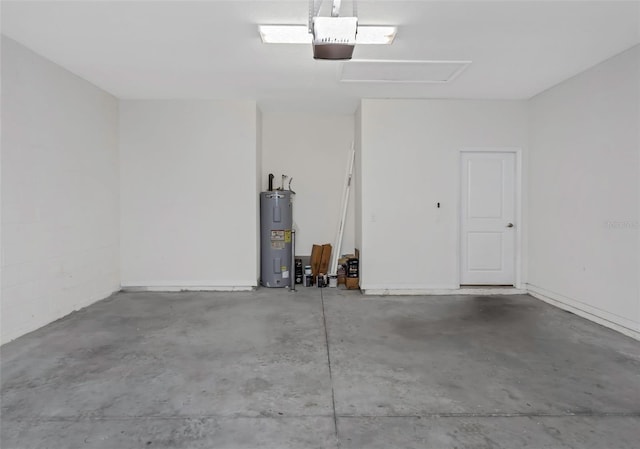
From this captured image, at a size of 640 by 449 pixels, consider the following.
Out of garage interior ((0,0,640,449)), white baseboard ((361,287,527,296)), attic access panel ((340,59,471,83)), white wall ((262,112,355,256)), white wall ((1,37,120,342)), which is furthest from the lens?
white wall ((262,112,355,256))

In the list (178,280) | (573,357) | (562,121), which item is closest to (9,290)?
(178,280)

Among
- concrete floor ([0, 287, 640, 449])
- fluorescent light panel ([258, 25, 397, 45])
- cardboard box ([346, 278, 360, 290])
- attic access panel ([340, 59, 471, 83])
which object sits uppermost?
attic access panel ([340, 59, 471, 83])

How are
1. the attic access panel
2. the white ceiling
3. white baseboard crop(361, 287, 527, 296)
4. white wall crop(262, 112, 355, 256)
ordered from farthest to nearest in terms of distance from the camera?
white wall crop(262, 112, 355, 256) < white baseboard crop(361, 287, 527, 296) < the attic access panel < the white ceiling

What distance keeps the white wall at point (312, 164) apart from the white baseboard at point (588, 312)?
2.87m

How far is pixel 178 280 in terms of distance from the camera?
5531 millimetres

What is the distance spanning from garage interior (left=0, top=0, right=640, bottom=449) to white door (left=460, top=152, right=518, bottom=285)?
0.03 meters

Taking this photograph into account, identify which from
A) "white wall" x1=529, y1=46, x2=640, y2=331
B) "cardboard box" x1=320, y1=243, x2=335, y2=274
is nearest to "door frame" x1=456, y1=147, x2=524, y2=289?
"white wall" x1=529, y1=46, x2=640, y2=331

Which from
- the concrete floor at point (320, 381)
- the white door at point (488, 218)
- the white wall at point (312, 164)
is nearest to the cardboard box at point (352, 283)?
Result: the white wall at point (312, 164)

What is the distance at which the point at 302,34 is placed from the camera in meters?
3.36

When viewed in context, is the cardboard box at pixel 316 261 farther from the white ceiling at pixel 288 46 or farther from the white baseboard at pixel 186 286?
the white ceiling at pixel 288 46

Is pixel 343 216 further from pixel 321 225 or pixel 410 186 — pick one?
pixel 410 186

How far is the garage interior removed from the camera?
2.34 m

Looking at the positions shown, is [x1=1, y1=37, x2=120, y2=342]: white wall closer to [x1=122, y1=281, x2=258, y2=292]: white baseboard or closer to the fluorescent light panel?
[x1=122, y1=281, x2=258, y2=292]: white baseboard

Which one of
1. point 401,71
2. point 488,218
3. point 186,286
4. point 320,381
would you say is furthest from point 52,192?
point 488,218
